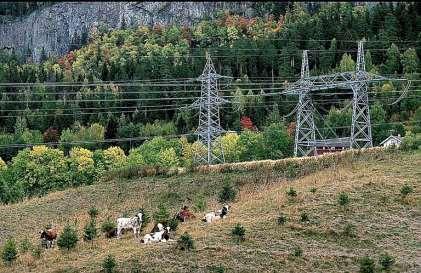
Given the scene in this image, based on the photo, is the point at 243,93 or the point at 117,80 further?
the point at 117,80

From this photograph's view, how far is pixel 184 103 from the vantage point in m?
114

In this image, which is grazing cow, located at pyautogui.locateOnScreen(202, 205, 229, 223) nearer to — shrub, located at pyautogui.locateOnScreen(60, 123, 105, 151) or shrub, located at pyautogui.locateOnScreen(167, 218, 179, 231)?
shrub, located at pyautogui.locateOnScreen(167, 218, 179, 231)

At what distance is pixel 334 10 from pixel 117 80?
199 ft

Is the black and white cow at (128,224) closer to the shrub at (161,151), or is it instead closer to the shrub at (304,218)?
the shrub at (304,218)

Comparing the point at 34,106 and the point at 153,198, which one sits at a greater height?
the point at 153,198

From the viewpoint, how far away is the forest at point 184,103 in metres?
80.4

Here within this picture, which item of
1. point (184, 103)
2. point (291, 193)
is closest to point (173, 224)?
point (291, 193)

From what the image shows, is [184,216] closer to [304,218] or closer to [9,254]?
[304,218]

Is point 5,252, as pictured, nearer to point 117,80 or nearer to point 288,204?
point 288,204

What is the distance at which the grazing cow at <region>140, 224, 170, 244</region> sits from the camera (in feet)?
91.1

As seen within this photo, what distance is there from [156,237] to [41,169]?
54956 mm

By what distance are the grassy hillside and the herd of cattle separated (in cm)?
40

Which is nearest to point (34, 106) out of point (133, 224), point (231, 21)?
point (231, 21)

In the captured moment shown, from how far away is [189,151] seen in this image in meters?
86.4
